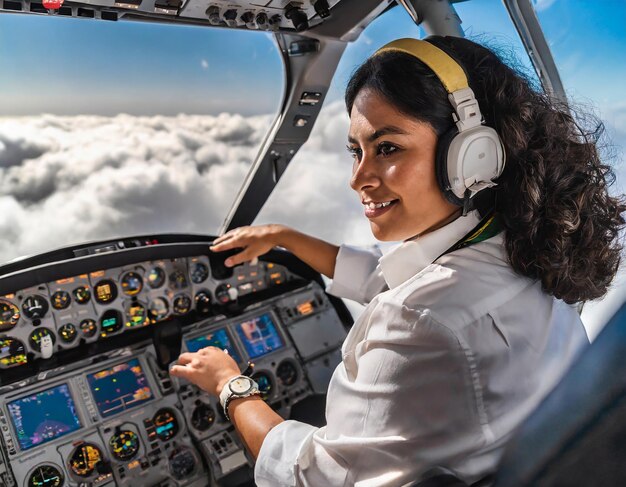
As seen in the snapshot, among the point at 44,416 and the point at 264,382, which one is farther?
the point at 264,382

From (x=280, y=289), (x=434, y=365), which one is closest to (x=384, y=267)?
(x=434, y=365)

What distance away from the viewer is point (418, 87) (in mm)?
1175

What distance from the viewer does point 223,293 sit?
9.41 feet

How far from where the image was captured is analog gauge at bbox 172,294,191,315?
271 centimetres

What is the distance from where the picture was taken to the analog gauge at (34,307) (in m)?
2.29

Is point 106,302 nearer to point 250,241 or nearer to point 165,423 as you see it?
point 165,423

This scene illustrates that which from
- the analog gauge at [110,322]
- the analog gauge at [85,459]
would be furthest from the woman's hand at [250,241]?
the analog gauge at [85,459]

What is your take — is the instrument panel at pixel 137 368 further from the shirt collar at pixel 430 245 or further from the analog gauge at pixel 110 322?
the shirt collar at pixel 430 245

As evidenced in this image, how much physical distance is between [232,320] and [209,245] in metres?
A: 0.42

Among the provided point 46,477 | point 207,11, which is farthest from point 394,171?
point 46,477

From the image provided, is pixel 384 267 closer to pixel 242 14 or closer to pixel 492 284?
pixel 492 284

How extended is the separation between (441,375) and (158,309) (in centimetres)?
193

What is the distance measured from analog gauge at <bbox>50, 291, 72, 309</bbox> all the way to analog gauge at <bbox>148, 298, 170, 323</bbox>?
0.38 meters

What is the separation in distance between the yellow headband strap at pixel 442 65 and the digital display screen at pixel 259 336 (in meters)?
1.94
